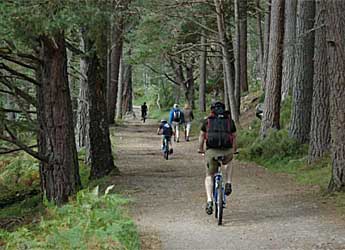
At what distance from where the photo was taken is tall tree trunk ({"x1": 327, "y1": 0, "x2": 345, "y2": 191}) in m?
12.0

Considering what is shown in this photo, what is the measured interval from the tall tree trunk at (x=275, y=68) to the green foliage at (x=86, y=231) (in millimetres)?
12692

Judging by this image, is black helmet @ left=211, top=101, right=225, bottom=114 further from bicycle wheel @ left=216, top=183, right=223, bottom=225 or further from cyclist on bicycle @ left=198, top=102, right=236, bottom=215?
bicycle wheel @ left=216, top=183, right=223, bottom=225

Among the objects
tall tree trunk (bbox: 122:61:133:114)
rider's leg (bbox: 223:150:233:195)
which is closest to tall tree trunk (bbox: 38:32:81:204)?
rider's leg (bbox: 223:150:233:195)

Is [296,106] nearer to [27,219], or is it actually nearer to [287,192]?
[287,192]

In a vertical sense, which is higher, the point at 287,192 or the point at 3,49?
the point at 3,49

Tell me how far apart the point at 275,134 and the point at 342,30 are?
838 centimetres

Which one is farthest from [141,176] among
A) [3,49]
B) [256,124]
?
[256,124]

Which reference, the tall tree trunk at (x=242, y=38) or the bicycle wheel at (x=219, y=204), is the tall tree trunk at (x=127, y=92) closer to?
the tall tree trunk at (x=242, y=38)

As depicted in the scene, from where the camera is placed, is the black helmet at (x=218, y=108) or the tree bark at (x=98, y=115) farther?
the tree bark at (x=98, y=115)

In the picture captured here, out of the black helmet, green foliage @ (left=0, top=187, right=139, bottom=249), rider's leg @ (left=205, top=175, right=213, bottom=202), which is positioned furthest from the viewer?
rider's leg @ (left=205, top=175, right=213, bottom=202)

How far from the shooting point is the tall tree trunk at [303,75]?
18625 millimetres

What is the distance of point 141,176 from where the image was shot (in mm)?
17703

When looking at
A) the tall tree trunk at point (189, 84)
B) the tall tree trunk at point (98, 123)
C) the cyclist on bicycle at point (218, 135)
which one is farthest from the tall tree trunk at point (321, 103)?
the tall tree trunk at point (189, 84)

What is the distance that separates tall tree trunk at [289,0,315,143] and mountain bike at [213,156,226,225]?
872 cm
